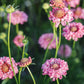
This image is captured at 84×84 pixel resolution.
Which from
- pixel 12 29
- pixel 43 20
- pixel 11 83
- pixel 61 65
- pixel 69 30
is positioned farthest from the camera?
pixel 43 20

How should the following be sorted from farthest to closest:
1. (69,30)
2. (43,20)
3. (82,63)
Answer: (43,20) → (82,63) → (69,30)

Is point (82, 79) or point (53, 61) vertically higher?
point (53, 61)

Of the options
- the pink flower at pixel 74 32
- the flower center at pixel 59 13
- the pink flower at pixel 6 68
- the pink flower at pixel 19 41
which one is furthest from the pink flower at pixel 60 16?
the pink flower at pixel 19 41

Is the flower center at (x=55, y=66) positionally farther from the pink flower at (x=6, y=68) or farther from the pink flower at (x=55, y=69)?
the pink flower at (x=6, y=68)

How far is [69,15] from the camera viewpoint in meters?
0.92

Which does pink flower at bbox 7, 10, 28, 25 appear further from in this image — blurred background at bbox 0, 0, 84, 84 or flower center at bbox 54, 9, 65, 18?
flower center at bbox 54, 9, 65, 18

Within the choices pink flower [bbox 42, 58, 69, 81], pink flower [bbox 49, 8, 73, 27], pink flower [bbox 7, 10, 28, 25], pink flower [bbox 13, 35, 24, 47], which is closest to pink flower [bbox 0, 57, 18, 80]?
pink flower [bbox 42, 58, 69, 81]

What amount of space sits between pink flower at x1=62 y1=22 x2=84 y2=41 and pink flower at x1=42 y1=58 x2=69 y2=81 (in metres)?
0.21

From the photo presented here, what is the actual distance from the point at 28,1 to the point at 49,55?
807 mm

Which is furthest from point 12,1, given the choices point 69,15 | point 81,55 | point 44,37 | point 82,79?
point 81,55

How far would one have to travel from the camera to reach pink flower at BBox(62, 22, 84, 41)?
105 centimetres

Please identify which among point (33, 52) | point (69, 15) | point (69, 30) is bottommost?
point (33, 52)

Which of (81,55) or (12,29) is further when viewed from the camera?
(12,29)

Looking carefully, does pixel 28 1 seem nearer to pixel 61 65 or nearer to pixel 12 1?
pixel 12 1
